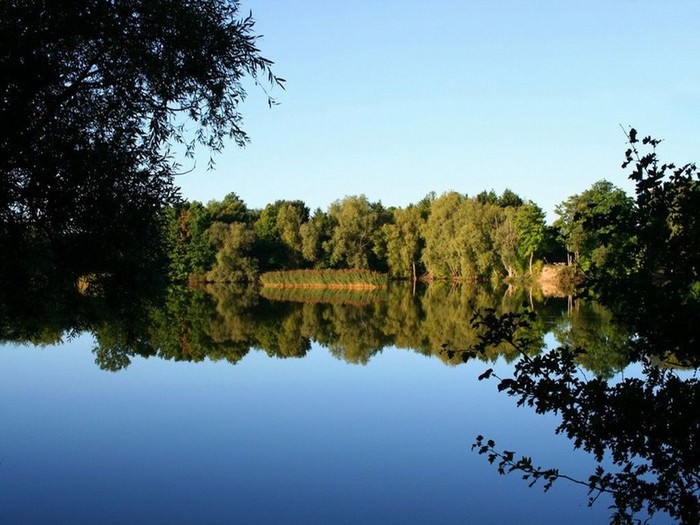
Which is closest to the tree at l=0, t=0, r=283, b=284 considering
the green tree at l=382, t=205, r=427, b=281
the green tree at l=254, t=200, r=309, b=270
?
the green tree at l=382, t=205, r=427, b=281

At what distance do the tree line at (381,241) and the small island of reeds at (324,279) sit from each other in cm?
268

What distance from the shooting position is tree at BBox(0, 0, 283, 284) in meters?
5.02

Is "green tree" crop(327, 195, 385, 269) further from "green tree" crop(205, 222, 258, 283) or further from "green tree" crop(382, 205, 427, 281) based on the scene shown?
"green tree" crop(205, 222, 258, 283)

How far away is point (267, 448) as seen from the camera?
409 inches

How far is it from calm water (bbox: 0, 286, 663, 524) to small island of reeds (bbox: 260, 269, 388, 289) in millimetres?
35275

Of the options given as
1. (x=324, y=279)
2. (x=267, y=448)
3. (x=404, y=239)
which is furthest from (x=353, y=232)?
(x=267, y=448)

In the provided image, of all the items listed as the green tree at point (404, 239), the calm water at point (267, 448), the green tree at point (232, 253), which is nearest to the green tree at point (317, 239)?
the green tree at point (232, 253)

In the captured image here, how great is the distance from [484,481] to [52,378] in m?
11.5

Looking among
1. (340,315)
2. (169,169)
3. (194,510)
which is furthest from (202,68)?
(340,315)

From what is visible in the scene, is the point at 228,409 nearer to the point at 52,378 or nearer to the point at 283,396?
the point at 283,396

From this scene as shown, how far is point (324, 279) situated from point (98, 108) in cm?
4796

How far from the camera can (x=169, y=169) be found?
636 cm

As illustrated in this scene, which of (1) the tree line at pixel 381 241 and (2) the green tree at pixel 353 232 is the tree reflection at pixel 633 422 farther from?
(2) the green tree at pixel 353 232

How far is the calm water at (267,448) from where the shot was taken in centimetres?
789
